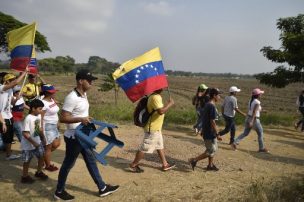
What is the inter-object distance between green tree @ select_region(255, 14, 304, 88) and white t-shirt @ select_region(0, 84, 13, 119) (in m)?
10.3

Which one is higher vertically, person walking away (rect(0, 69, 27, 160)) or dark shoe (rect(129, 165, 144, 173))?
person walking away (rect(0, 69, 27, 160))

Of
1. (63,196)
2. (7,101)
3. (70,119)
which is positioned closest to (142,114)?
(70,119)

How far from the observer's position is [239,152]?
892 cm

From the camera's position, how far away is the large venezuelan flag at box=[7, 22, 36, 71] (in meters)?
7.12

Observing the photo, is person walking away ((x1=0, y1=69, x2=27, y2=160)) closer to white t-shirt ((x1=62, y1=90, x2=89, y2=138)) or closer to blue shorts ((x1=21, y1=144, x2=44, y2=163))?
blue shorts ((x1=21, y1=144, x2=44, y2=163))

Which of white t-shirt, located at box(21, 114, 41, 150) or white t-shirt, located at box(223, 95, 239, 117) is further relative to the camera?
white t-shirt, located at box(223, 95, 239, 117)

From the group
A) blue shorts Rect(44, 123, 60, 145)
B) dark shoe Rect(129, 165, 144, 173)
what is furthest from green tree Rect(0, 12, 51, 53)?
dark shoe Rect(129, 165, 144, 173)

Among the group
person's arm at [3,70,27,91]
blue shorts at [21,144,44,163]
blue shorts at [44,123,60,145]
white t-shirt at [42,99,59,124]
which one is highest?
person's arm at [3,70,27,91]

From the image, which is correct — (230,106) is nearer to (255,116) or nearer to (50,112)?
(255,116)

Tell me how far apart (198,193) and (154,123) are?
154cm

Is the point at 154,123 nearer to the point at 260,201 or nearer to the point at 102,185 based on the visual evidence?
the point at 102,185

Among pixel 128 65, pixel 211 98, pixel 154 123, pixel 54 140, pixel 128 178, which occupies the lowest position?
pixel 128 178

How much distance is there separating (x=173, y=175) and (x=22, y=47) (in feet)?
13.2

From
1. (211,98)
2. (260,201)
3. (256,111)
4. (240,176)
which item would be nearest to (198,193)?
(260,201)
